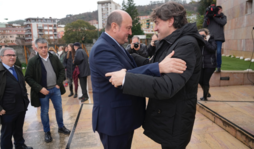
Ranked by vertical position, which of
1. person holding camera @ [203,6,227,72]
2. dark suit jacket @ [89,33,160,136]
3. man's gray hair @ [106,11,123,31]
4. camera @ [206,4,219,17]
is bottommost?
dark suit jacket @ [89,33,160,136]

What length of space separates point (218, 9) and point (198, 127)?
4.10 metres

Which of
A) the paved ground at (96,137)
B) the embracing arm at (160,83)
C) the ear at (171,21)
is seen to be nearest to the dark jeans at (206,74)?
the paved ground at (96,137)

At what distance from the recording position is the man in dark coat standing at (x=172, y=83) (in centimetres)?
126

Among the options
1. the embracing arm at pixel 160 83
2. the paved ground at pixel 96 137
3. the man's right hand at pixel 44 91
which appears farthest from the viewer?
the man's right hand at pixel 44 91

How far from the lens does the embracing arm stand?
124 centimetres

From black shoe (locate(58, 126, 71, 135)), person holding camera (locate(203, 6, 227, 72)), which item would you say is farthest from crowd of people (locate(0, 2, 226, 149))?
person holding camera (locate(203, 6, 227, 72))

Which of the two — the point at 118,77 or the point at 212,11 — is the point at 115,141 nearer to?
the point at 118,77

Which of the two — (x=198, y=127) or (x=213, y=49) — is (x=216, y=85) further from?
(x=198, y=127)

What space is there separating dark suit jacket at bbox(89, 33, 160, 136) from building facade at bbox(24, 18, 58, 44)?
11087cm

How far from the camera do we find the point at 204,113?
414 centimetres

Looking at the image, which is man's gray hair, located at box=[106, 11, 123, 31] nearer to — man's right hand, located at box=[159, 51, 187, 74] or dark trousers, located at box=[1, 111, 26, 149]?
man's right hand, located at box=[159, 51, 187, 74]

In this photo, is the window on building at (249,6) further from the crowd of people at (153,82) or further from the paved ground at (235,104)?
the crowd of people at (153,82)

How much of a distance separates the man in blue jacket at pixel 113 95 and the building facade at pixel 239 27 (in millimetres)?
10233

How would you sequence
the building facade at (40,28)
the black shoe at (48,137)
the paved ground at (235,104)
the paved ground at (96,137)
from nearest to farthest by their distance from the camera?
the paved ground at (96,137) → the black shoe at (48,137) → the paved ground at (235,104) → the building facade at (40,28)
